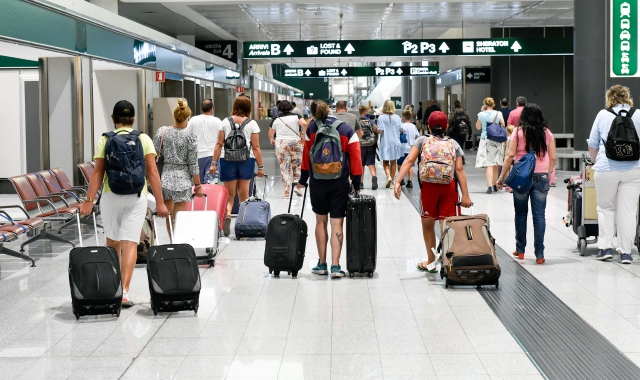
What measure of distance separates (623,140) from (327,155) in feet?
9.27

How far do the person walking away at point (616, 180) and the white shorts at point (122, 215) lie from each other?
14.5ft

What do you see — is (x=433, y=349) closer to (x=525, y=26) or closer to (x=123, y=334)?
(x=123, y=334)

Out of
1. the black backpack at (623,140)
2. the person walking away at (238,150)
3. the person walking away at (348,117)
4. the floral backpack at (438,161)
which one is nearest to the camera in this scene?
the floral backpack at (438,161)

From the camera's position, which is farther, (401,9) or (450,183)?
(401,9)

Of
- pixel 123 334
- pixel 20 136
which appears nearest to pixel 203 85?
pixel 20 136

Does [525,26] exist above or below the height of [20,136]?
above

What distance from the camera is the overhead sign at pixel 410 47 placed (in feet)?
68.7

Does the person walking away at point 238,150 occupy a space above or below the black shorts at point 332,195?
above

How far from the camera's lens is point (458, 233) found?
7.13 metres

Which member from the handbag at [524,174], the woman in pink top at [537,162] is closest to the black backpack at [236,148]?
the woman in pink top at [537,162]

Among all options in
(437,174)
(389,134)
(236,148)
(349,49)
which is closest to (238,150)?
(236,148)

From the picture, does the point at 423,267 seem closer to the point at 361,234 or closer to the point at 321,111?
the point at 361,234

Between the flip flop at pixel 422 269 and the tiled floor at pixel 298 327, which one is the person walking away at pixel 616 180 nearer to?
the tiled floor at pixel 298 327

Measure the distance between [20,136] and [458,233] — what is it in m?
11.2
